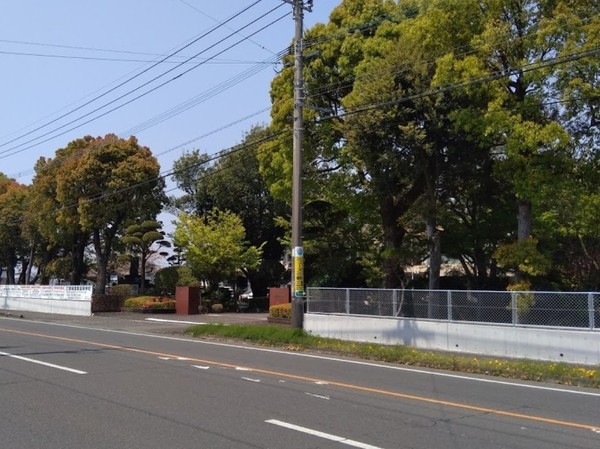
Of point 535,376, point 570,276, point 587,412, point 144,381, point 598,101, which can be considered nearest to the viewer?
point 587,412

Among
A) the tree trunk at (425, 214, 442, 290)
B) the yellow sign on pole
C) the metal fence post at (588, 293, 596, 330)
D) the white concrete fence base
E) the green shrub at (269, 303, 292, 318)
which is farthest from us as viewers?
the white concrete fence base

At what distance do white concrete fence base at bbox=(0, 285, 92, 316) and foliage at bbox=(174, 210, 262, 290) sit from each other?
6.41m

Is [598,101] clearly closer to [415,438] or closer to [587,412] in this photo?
[587,412]

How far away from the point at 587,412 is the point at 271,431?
5048 millimetres

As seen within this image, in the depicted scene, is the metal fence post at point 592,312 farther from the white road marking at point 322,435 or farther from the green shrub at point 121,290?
the green shrub at point 121,290

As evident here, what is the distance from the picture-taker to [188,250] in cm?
3688

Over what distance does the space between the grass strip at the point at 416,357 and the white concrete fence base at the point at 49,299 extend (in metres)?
16.8

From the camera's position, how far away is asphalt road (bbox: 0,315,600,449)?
23.5ft

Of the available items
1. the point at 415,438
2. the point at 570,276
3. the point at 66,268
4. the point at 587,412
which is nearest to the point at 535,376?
the point at 587,412

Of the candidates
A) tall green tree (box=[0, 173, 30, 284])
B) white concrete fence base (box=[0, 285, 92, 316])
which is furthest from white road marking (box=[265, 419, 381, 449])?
tall green tree (box=[0, 173, 30, 284])

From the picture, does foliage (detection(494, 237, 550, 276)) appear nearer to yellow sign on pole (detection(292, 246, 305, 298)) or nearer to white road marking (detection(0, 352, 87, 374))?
yellow sign on pole (detection(292, 246, 305, 298))

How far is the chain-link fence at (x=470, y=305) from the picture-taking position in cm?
1520

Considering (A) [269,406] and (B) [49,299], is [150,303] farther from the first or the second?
(A) [269,406]

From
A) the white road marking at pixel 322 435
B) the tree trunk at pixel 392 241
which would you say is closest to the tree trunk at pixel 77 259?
the tree trunk at pixel 392 241
